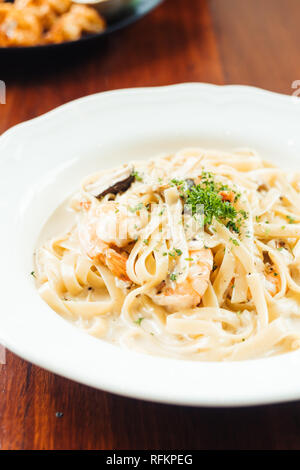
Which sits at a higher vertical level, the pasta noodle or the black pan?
the black pan

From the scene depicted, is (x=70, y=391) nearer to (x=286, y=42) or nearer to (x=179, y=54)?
(x=179, y=54)

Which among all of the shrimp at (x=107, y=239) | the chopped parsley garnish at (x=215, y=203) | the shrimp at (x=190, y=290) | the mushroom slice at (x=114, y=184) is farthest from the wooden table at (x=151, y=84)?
the mushroom slice at (x=114, y=184)

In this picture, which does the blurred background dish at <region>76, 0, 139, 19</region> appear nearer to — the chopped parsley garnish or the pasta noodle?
the pasta noodle

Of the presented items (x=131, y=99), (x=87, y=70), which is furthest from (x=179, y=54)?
(x=131, y=99)

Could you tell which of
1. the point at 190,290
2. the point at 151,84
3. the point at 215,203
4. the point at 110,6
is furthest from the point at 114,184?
the point at 110,6

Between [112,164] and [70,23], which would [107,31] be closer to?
[70,23]

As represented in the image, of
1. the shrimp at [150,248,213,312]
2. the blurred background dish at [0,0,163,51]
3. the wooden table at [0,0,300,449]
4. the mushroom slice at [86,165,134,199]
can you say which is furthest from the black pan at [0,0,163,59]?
the shrimp at [150,248,213,312]
